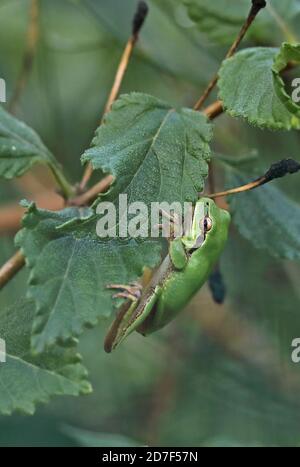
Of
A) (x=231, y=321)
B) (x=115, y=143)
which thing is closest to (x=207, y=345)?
(x=231, y=321)

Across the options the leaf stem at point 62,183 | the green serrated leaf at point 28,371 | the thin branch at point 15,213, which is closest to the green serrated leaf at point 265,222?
the leaf stem at point 62,183

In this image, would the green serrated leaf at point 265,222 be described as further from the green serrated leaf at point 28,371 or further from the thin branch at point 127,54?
the green serrated leaf at point 28,371

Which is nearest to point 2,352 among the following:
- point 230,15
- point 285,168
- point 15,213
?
point 285,168

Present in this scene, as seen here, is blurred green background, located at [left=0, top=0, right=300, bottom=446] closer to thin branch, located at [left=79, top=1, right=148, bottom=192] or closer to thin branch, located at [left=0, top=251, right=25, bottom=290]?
thin branch, located at [left=79, top=1, right=148, bottom=192]

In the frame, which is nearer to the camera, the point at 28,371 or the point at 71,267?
the point at 71,267

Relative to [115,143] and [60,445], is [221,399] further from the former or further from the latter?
[115,143]

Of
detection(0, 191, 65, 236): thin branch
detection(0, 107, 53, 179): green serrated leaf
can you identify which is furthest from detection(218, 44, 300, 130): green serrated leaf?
detection(0, 191, 65, 236): thin branch

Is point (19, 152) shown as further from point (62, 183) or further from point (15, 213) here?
point (15, 213)
